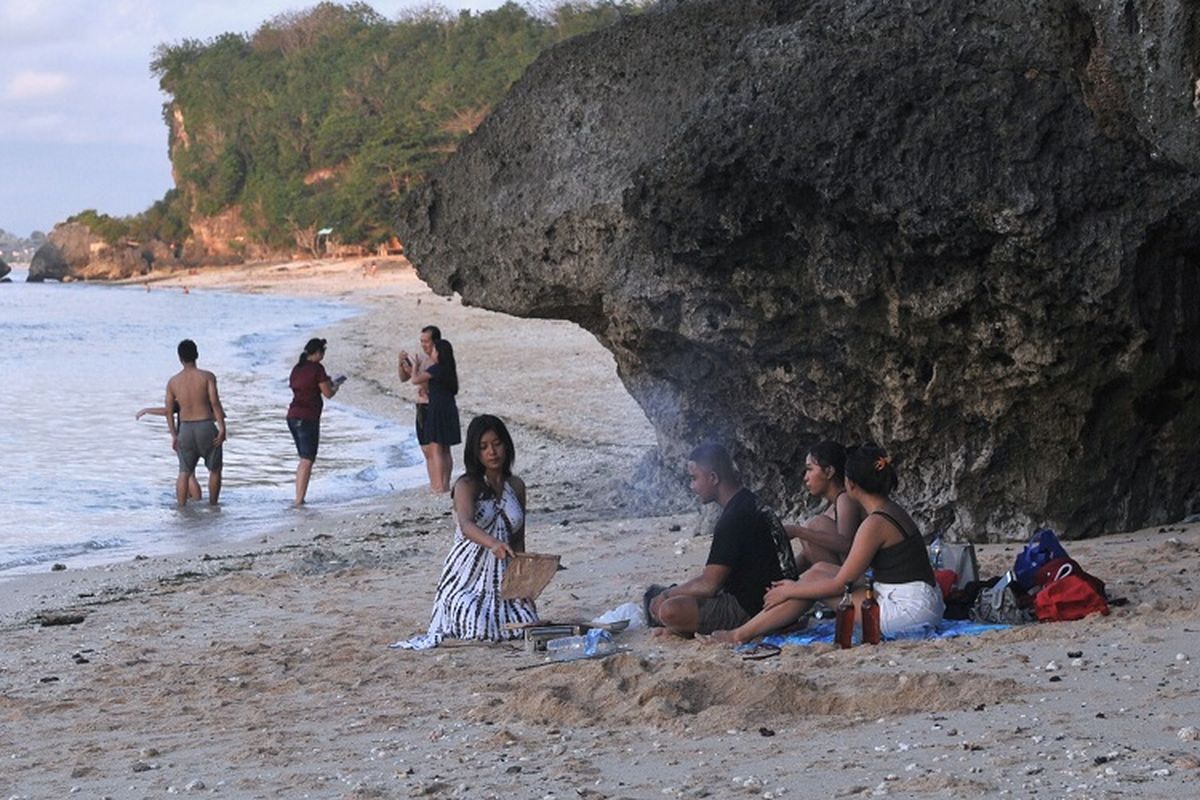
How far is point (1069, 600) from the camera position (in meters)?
6.39

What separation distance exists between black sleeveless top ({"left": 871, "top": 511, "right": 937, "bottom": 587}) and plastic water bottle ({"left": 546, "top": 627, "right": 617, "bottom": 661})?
119 cm

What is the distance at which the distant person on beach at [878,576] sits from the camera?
21.3ft

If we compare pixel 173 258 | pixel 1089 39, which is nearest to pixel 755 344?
pixel 1089 39

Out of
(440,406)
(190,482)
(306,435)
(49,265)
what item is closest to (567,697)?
(440,406)

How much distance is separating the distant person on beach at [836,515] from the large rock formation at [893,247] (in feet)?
3.94

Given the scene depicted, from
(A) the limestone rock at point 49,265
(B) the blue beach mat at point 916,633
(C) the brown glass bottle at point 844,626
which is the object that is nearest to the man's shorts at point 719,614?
(B) the blue beach mat at point 916,633

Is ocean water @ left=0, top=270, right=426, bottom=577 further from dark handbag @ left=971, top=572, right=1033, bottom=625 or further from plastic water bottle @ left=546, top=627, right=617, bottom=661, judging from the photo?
dark handbag @ left=971, top=572, right=1033, bottom=625

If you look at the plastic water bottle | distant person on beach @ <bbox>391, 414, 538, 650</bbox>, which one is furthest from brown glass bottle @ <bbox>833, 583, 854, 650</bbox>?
distant person on beach @ <bbox>391, 414, 538, 650</bbox>

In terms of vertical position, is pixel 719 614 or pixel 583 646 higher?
pixel 719 614

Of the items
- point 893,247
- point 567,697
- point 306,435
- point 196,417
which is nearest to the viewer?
point 567,697

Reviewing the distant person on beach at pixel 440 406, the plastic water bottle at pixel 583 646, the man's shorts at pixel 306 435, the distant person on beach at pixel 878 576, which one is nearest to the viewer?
the distant person on beach at pixel 878 576

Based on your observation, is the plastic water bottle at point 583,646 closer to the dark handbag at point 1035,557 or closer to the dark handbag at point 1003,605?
the dark handbag at point 1003,605

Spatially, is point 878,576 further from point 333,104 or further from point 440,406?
point 333,104

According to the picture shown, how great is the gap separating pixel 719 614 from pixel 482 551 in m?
1.26
